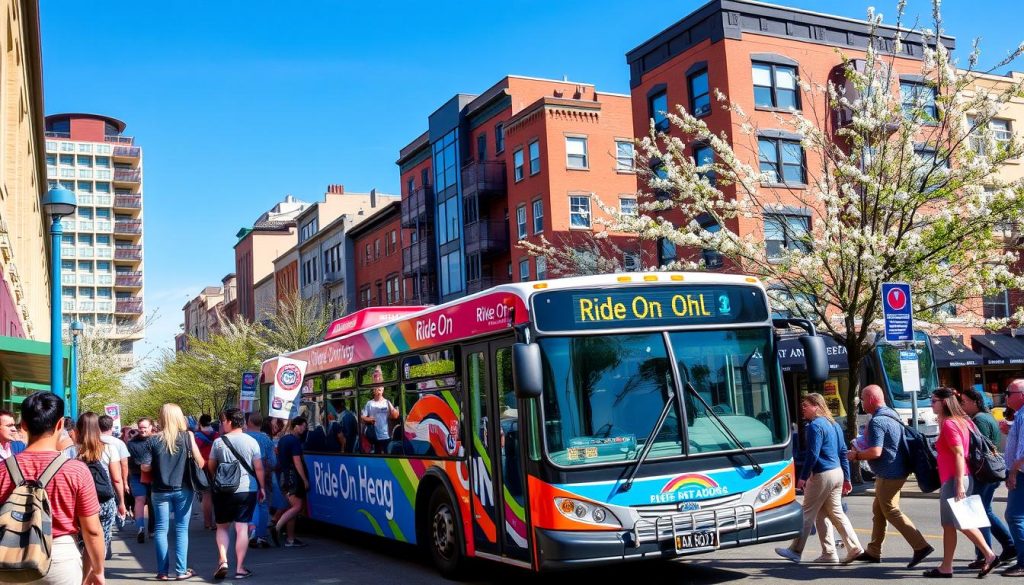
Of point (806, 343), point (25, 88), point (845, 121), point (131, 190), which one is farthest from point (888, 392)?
point (131, 190)

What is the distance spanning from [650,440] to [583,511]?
0.78 metres

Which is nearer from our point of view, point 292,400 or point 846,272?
point 292,400

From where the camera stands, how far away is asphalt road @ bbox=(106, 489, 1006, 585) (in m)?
9.87

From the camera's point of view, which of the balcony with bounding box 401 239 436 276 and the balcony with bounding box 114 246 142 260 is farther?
the balcony with bounding box 114 246 142 260

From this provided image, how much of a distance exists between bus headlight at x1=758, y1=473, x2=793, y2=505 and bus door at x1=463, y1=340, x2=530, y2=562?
6.57 ft

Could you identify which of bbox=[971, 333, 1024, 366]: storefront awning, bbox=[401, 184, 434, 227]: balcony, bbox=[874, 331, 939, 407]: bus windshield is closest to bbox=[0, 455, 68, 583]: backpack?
bbox=[874, 331, 939, 407]: bus windshield

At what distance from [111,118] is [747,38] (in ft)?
325

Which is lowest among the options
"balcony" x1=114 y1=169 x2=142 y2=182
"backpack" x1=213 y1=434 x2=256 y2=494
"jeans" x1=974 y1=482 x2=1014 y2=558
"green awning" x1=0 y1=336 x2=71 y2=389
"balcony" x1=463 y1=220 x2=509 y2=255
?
"jeans" x1=974 y1=482 x2=1014 y2=558

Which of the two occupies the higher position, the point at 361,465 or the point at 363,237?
the point at 363,237

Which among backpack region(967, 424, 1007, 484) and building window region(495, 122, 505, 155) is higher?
building window region(495, 122, 505, 155)

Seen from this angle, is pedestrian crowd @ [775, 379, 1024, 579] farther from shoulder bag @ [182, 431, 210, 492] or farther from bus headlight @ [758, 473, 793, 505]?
shoulder bag @ [182, 431, 210, 492]

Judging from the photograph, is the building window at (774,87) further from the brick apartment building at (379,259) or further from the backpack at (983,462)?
the backpack at (983,462)

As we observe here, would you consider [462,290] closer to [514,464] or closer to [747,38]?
[747,38]

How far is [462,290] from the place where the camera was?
49.3 m
